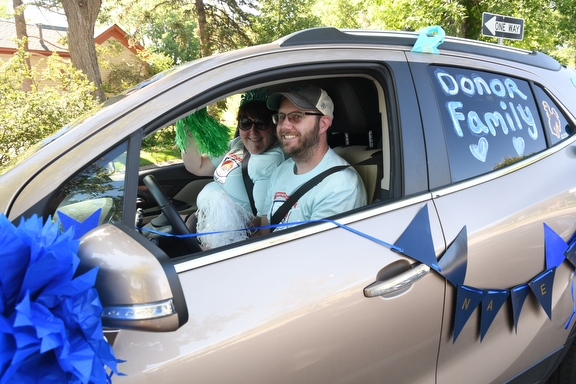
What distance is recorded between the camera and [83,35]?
381 inches

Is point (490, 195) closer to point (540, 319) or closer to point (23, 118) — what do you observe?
point (540, 319)

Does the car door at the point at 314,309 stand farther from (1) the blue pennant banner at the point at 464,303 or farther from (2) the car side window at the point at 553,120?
(2) the car side window at the point at 553,120

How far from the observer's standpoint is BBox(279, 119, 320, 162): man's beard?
2314 mm

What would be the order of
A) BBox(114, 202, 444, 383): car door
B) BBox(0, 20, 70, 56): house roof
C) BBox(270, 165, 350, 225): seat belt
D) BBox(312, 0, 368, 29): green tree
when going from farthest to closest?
BBox(312, 0, 368, 29): green tree < BBox(0, 20, 70, 56): house roof < BBox(270, 165, 350, 225): seat belt < BBox(114, 202, 444, 383): car door

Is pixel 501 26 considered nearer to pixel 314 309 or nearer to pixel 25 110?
pixel 314 309

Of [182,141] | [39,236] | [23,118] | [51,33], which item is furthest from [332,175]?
[51,33]

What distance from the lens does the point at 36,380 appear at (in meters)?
0.96

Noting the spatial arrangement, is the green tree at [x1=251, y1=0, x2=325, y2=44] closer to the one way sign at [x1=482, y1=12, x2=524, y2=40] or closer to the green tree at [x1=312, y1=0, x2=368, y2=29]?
the green tree at [x1=312, y1=0, x2=368, y2=29]

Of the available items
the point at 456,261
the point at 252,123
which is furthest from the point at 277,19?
the point at 456,261

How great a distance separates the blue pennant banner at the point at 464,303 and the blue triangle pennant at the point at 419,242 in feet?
0.53

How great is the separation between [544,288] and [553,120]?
80 centimetres

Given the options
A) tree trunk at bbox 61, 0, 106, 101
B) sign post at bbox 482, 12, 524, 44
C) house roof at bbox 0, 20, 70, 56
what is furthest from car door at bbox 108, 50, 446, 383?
house roof at bbox 0, 20, 70, 56

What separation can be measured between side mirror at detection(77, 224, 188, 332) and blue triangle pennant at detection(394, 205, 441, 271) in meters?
0.82

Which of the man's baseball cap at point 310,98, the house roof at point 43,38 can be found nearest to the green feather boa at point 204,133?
the man's baseball cap at point 310,98
